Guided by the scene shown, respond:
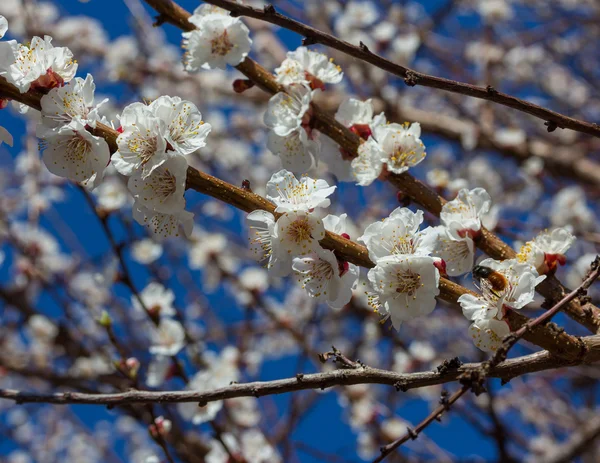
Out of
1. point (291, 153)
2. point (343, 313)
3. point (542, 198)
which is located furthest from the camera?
point (542, 198)

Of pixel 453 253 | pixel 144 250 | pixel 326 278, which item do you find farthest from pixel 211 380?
pixel 453 253

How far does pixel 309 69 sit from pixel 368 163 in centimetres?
43

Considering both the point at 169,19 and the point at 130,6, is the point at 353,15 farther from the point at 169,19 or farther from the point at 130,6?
the point at 169,19

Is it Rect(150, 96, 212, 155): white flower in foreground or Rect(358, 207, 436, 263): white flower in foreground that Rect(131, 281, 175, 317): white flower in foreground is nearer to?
Rect(150, 96, 212, 155): white flower in foreground

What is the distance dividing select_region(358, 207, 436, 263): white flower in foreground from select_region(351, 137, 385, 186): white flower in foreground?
0.32 m

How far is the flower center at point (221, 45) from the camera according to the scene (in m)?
2.12

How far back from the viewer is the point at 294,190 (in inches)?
63.9

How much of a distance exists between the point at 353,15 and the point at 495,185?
2176 millimetres

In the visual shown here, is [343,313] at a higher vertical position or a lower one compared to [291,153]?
lower

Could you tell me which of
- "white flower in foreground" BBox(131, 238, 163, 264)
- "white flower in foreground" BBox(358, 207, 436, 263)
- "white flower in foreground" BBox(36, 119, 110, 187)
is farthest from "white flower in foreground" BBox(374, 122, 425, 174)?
"white flower in foreground" BBox(131, 238, 163, 264)

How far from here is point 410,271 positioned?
A: 4.97 feet

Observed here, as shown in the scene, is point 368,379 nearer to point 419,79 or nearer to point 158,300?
point 419,79

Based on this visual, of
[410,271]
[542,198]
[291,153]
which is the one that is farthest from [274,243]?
[542,198]

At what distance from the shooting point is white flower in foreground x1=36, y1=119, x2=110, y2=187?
1.57 meters
